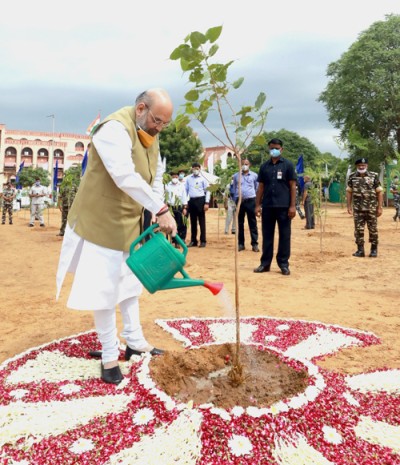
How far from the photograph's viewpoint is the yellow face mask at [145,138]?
8.19ft

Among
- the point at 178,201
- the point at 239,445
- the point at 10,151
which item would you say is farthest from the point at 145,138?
the point at 10,151

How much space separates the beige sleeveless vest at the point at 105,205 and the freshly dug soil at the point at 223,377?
784 millimetres

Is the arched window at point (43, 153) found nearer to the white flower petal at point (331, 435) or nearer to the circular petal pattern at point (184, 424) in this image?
the circular petal pattern at point (184, 424)

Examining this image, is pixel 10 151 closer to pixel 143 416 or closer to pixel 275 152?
pixel 275 152

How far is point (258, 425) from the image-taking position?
6.55 ft

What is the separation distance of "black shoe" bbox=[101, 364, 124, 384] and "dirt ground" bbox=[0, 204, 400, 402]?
0.68m

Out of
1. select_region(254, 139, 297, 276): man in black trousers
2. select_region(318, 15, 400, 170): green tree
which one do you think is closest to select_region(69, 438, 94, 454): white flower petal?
select_region(254, 139, 297, 276): man in black trousers

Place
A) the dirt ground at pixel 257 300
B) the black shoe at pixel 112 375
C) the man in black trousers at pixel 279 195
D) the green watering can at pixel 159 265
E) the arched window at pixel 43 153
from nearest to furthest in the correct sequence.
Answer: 1. the green watering can at pixel 159 265
2. the black shoe at pixel 112 375
3. the dirt ground at pixel 257 300
4. the man in black trousers at pixel 279 195
5. the arched window at pixel 43 153

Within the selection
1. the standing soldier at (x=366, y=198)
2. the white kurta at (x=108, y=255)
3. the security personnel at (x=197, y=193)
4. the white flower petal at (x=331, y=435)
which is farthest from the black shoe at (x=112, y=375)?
the security personnel at (x=197, y=193)

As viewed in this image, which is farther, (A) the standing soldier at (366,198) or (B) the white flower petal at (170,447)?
(A) the standing soldier at (366,198)

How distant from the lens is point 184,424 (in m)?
2.03

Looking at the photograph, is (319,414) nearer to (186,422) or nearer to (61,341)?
(186,422)

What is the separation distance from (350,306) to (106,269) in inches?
121

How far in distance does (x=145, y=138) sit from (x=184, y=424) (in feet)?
5.12
